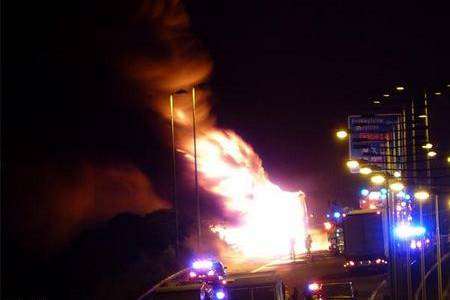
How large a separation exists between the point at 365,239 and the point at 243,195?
2464cm

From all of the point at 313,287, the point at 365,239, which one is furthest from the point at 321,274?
the point at 313,287

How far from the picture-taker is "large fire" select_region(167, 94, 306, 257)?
6538 cm

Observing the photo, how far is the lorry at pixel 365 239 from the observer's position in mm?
46250

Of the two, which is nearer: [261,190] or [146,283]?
[146,283]

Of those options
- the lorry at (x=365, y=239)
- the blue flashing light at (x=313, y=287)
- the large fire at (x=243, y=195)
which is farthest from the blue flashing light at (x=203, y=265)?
the large fire at (x=243, y=195)

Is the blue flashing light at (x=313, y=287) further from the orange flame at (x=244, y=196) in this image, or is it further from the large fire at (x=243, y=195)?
the orange flame at (x=244, y=196)

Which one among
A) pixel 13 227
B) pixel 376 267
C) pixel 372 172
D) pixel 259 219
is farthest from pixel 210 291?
pixel 259 219

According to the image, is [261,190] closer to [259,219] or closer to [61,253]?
[259,219]

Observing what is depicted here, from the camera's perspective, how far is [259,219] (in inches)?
2734

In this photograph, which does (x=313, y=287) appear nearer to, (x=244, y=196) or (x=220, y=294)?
(x=220, y=294)

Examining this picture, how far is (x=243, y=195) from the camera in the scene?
232ft

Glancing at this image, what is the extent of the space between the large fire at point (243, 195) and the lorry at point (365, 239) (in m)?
16.3

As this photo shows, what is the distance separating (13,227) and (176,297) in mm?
19477

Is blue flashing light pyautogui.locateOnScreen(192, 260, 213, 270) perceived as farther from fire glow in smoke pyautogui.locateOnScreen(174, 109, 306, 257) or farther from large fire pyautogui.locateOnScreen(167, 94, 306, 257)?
fire glow in smoke pyautogui.locateOnScreen(174, 109, 306, 257)
